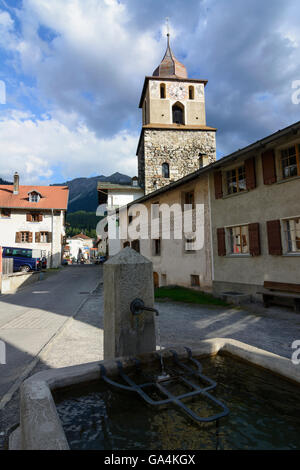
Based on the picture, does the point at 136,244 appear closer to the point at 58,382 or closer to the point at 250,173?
the point at 250,173

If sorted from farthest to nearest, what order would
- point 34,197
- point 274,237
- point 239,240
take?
point 34,197 < point 239,240 < point 274,237

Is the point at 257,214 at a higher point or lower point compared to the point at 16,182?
lower

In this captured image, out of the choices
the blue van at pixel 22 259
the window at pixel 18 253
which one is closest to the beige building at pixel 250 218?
the blue van at pixel 22 259

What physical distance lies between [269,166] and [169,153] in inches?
828

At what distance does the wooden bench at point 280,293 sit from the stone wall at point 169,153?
21.2 m

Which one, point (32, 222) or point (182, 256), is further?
point (32, 222)

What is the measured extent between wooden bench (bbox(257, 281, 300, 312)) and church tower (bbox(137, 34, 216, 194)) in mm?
21191

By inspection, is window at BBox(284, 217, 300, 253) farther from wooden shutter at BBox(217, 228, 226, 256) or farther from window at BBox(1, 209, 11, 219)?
window at BBox(1, 209, 11, 219)

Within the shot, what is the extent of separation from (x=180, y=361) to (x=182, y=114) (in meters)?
33.2

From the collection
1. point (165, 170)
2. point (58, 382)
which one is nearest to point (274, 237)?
point (58, 382)

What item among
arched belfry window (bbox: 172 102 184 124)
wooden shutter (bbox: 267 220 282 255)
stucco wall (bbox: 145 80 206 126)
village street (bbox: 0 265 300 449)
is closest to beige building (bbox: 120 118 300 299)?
wooden shutter (bbox: 267 220 282 255)

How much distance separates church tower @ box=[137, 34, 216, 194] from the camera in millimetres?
29891

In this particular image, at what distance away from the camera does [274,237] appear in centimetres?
1007
